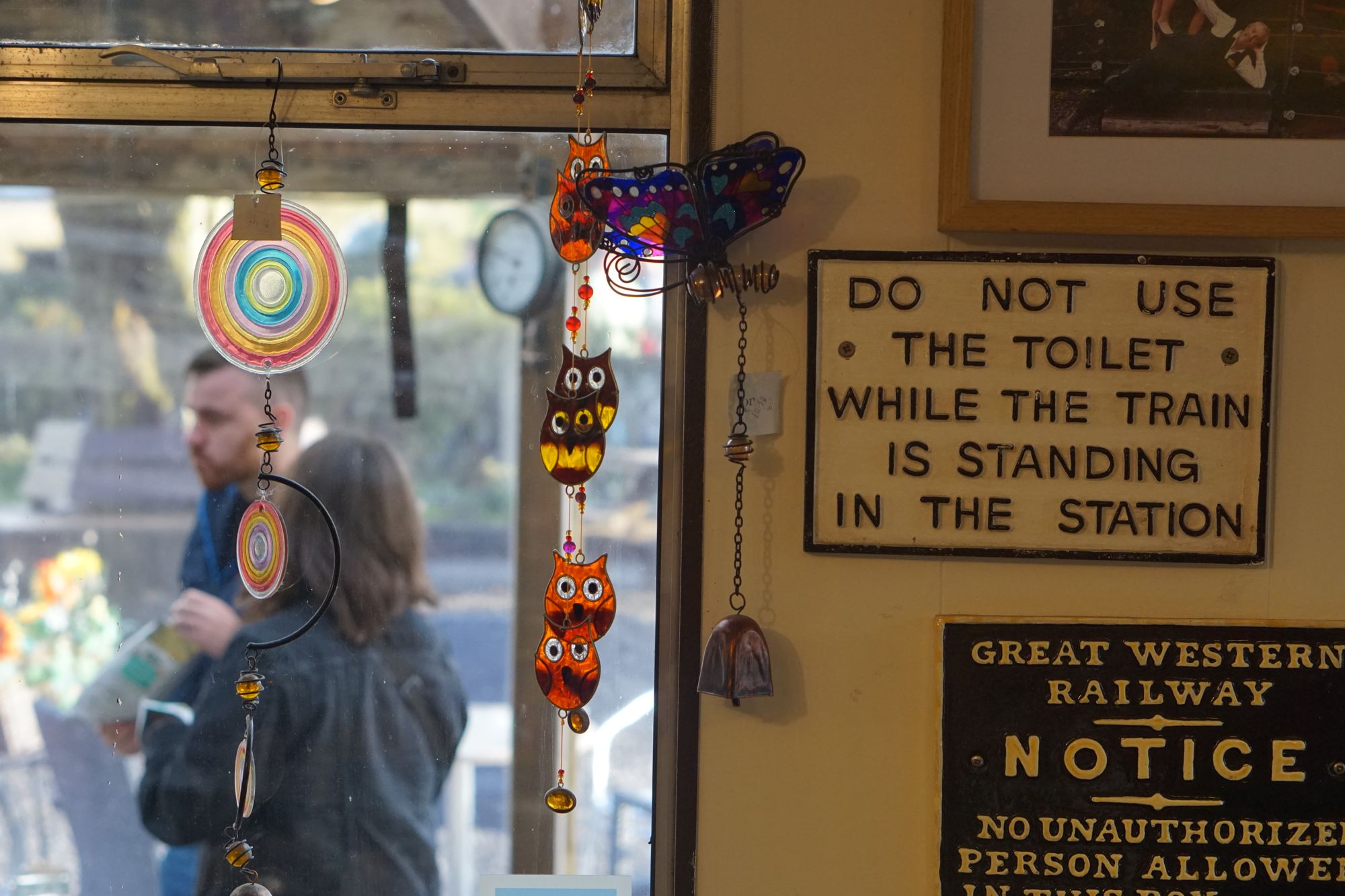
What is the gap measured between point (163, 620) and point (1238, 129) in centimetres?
118

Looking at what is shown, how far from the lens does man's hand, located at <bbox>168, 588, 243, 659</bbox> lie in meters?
1.13

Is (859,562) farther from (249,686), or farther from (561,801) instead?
(249,686)

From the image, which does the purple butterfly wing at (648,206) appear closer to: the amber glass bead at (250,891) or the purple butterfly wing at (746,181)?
the purple butterfly wing at (746,181)

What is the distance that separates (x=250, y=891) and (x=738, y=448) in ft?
2.15

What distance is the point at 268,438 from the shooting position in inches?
40.9

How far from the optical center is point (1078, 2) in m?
0.99

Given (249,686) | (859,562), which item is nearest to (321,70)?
(249,686)

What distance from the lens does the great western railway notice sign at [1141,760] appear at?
1004 mm

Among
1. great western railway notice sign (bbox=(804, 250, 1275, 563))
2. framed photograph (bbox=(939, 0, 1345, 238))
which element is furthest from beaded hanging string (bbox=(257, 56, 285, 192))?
framed photograph (bbox=(939, 0, 1345, 238))

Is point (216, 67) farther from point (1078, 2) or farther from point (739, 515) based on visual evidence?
point (1078, 2)

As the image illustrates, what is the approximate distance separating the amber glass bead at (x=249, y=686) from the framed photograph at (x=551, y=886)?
298 mm

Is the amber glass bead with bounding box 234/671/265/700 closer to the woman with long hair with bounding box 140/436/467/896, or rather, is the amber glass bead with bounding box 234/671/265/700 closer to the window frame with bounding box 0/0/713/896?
the woman with long hair with bounding box 140/436/467/896

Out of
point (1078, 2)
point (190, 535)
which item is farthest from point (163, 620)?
point (1078, 2)

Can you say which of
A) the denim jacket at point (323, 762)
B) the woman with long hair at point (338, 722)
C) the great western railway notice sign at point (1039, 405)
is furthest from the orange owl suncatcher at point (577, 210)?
the denim jacket at point (323, 762)
